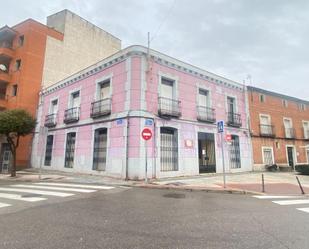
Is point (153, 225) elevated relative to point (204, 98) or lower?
lower

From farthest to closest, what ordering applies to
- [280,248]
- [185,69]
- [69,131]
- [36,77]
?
[36,77]
[69,131]
[185,69]
[280,248]

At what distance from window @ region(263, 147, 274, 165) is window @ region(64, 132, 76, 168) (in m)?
15.6

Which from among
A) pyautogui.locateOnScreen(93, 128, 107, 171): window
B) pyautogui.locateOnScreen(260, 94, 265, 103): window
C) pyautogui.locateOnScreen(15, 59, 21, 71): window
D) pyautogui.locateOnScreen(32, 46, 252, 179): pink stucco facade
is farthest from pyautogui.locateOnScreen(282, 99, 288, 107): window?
pyautogui.locateOnScreen(15, 59, 21, 71): window

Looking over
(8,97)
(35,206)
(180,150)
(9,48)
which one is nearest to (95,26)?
(9,48)

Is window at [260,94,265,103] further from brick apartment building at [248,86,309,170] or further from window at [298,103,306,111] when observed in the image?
window at [298,103,306,111]

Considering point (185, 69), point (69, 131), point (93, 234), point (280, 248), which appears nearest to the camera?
point (280, 248)

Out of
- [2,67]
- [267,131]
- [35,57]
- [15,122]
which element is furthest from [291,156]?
[2,67]

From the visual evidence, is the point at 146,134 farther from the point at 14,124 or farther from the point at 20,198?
the point at 14,124

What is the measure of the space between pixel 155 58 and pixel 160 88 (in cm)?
183

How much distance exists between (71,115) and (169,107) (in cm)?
744

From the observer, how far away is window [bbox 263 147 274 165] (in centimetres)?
1935

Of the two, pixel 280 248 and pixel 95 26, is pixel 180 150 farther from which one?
pixel 95 26

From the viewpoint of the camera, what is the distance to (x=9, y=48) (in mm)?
21625

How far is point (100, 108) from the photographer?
1410 centimetres
